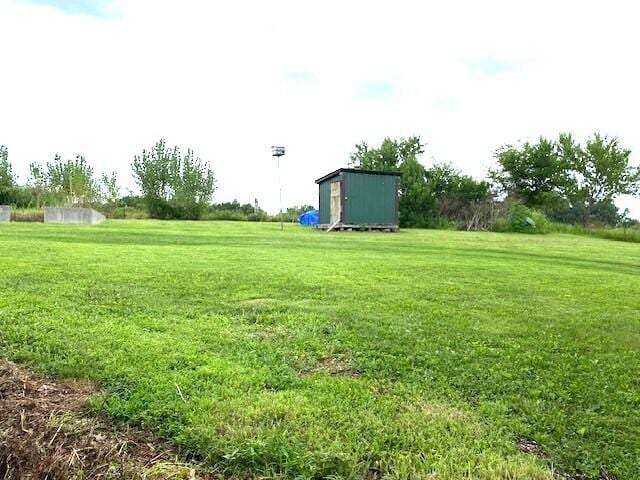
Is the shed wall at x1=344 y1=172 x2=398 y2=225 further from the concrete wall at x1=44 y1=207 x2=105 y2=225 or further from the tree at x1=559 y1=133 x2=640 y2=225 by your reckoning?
the tree at x1=559 y1=133 x2=640 y2=225

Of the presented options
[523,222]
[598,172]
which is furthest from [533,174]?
[523,222]

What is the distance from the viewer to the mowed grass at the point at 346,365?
181 centimetres

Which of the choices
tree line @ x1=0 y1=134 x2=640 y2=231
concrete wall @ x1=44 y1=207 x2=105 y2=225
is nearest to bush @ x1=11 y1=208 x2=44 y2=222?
concrete wall @ x1=44 y1=207 x2=105 y2=225

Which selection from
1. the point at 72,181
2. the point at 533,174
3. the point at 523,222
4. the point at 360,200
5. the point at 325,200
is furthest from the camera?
the point at 533,174

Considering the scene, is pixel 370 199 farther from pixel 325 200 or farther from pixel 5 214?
pixel 5 214

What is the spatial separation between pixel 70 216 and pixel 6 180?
782cm

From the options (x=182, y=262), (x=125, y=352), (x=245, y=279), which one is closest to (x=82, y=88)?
(x=182, y=262)

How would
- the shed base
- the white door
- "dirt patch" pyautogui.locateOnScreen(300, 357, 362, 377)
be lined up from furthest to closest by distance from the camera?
the white door → the shed base → "dirt patch" pyautogui.locateOnScreen(300, 357, 362, 377)

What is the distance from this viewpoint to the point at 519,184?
28.3 metres

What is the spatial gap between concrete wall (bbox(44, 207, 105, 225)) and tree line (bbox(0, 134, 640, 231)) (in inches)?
169

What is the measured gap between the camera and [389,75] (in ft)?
41.3

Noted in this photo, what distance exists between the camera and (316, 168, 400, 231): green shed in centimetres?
1611

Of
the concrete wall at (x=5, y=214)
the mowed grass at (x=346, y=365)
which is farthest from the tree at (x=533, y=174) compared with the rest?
the mowed grass at (x=346, y=365)

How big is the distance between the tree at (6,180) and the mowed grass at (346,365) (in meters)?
18.3
